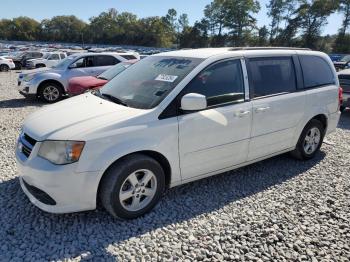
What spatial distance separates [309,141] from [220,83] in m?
2.24

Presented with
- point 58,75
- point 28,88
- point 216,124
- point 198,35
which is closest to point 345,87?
point 216,124

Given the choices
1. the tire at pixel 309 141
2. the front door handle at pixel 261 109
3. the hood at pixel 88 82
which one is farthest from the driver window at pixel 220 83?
the hood at pixel 88 82

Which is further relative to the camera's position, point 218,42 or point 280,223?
point 218,42

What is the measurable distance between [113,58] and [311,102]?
328 inches

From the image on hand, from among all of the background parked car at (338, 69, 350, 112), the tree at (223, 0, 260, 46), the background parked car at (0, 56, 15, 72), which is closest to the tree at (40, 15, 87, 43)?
the tree at (223, 0, 260, 46)

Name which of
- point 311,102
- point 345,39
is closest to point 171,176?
point 311,102

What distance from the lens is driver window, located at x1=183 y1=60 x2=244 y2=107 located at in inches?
141

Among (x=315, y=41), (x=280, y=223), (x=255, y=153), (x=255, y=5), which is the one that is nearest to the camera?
(x=280, y=223)

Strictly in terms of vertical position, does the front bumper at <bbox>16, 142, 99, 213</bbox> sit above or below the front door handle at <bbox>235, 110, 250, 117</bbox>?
below

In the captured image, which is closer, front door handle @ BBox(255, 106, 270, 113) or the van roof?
the van roof

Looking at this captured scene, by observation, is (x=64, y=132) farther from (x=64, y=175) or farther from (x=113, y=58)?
(x=113, y=58)

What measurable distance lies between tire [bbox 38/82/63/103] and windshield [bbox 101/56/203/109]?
22.8ft

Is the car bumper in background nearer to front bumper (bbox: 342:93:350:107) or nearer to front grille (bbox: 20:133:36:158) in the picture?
front grille (bbox: 20:133:36:158)

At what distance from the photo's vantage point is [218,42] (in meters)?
89.4
